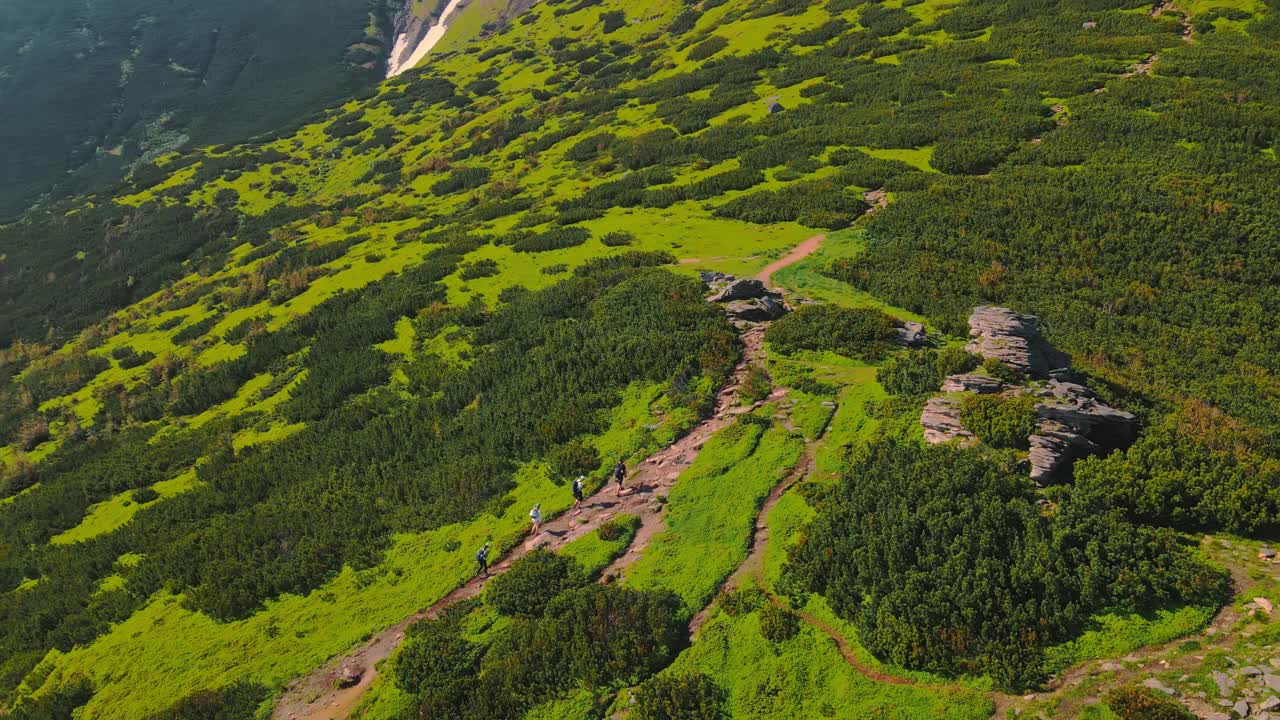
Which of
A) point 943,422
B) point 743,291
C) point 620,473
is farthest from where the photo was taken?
point 743,291

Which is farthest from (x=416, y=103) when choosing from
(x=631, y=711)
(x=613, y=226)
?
(x=631, y=711)

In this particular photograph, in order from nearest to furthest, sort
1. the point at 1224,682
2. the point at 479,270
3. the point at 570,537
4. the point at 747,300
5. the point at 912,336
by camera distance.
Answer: the point at 1224,682, the point at 570,537, the point at 912,336, the point at 747,300, the point at 479,270

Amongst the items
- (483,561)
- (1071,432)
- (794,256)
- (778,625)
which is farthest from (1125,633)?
(794,256)

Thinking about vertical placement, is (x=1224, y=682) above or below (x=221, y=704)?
below

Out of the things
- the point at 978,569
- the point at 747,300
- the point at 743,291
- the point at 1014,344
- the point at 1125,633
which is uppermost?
the point at 743,291

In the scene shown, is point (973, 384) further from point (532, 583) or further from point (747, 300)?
point (532, 583)

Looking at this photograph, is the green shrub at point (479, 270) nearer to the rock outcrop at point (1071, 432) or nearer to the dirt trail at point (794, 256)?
the dirt trail at point (794, 256)

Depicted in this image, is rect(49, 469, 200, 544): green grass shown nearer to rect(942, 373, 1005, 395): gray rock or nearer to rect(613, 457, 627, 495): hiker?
rect(613, 457, 627, 495): hiker
